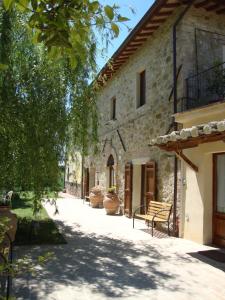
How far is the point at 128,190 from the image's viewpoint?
12844 mm

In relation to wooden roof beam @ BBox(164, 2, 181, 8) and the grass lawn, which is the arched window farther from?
wooden roof beam @ BBox(164, 2, 181, 8)

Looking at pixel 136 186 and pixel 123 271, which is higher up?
pixel 136 186

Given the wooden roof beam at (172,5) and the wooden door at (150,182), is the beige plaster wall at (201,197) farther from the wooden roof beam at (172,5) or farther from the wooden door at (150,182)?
the wooden roof beam at (172,5)

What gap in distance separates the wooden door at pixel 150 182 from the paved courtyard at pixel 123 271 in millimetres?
1632

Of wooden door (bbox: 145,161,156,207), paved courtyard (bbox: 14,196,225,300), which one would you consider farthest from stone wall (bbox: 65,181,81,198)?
paved courtyard (bbox: 14,196,225,300)

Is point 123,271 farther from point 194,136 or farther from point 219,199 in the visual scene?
point 219,199

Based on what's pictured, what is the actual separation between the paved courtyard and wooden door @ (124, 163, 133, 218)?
127 inches

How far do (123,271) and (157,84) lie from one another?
6241 mm

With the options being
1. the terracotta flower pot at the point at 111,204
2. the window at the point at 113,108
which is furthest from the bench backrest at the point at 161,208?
the window at the point at 113,108

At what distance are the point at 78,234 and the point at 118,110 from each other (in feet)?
20.9

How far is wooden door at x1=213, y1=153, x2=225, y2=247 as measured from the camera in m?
8.03

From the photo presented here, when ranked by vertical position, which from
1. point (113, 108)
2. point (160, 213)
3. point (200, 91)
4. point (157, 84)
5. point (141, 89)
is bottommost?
point (160, 213)

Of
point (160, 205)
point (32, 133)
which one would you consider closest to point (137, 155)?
point (160, 205)

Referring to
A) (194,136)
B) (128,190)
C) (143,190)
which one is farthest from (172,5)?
(128,190)
